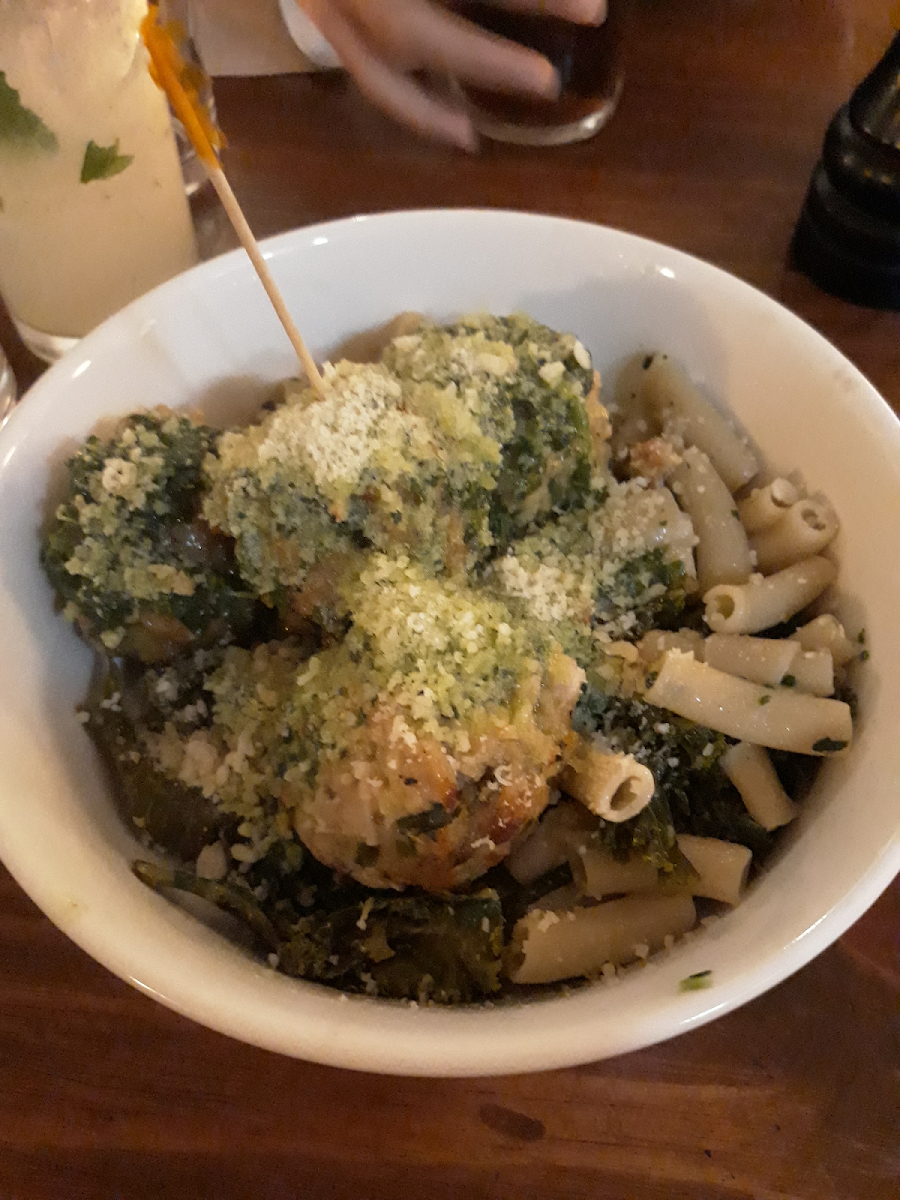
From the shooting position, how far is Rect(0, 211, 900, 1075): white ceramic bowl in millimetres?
946

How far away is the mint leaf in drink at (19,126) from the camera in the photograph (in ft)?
4.60

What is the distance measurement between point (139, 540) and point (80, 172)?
654 mm

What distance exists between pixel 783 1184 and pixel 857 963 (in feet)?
0.94

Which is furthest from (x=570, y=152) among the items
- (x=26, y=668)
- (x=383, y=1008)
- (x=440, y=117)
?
(x=383, y=1008)

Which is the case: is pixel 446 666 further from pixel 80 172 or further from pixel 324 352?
pixel 80 172

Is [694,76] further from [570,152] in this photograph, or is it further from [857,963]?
[857,963]

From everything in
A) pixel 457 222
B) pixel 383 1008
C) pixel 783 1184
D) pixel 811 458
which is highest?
pixel 457 222

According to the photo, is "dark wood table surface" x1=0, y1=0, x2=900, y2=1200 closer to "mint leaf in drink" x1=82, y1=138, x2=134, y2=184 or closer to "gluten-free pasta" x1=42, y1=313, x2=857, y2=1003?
"gluten-free pasta" x1=42, y1=313, x2=857, y2=1003

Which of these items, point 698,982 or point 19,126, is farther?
point 19,126

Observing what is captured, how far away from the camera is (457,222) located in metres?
1.50

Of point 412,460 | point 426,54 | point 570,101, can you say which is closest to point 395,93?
point 426,54

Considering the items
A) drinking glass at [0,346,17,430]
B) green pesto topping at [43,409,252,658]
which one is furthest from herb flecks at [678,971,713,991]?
drinking glass at [0,346,17,430]

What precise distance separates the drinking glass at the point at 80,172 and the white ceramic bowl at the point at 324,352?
0.27 metres

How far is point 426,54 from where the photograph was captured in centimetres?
201
